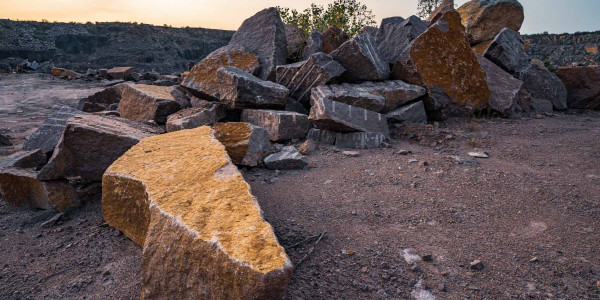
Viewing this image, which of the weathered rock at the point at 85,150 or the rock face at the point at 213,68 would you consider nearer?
the weathered rock at the point at 85,150

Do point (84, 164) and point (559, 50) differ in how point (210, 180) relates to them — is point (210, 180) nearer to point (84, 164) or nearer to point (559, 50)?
point (84, 164)

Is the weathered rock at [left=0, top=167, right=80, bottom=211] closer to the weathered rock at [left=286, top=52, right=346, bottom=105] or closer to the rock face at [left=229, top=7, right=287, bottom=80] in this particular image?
the weathered rock at [left=286, top=52, right=346, bottom=105]

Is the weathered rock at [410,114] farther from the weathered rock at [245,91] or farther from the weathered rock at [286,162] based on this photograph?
the weathered rock at [286,162]

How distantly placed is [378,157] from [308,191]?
98 cm

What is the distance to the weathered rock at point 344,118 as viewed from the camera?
3668mm

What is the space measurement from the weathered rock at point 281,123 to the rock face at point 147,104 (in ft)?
3.40

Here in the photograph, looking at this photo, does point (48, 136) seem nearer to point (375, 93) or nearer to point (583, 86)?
point (375, 93)

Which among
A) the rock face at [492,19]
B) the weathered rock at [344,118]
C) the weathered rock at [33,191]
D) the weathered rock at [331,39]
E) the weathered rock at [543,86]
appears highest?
the rock face at [492,19]

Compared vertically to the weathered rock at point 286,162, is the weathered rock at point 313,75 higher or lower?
higher

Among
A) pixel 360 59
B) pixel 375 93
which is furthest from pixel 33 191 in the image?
pixel 360 59

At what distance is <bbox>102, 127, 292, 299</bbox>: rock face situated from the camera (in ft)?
4.22

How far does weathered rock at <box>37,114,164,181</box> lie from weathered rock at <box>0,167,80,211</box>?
10 centimetres

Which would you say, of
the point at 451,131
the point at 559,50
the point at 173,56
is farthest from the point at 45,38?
the point at 559,50

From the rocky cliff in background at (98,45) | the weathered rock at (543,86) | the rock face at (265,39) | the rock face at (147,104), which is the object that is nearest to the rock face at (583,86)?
the weathered rock at (543,86)
